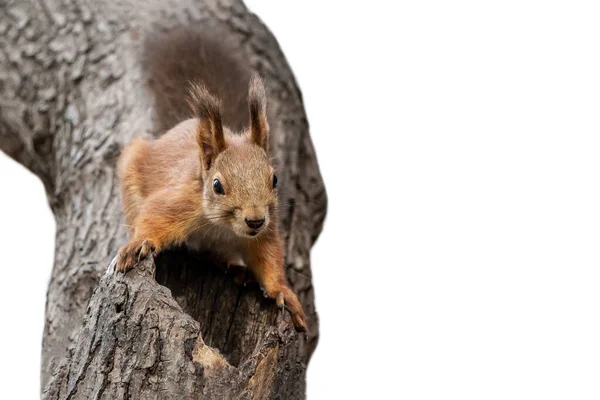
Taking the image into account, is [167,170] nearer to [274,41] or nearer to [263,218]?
[263,218]

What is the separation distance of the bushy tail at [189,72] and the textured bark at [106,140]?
0.06m

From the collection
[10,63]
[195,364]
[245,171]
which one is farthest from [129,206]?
[10,63]

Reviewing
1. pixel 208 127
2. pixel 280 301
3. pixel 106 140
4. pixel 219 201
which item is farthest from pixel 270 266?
pixel 106 140

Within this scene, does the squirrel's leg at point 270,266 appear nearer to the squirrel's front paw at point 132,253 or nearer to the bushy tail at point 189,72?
the squirrel's front paw at point 132,253

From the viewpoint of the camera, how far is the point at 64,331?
432 cm

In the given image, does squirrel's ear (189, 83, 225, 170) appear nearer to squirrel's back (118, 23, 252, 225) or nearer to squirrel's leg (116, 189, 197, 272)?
squirrel's leg (116, 189, 197, 272)

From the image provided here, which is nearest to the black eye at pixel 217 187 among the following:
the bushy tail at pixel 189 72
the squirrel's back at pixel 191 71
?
the squirrel's back at pixel 191 71

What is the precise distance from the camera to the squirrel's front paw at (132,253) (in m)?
3.10

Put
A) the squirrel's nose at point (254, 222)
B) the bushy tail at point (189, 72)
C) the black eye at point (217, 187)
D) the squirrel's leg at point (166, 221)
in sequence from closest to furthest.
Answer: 1. the squirrel's nose at point (254, 222)
2. the black eye at point (217, 187)
3. the squirrel's leg at point (166, 221)
4. the bushy tail at point (189, 72)

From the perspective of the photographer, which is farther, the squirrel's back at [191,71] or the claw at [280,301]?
the squirrel's back at [191,71]

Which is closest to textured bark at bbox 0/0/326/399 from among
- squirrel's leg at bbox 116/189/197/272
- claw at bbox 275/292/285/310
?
claw at bbox 275/292/285/310

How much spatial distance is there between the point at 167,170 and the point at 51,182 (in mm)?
1377

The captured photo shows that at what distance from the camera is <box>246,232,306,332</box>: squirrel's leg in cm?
342

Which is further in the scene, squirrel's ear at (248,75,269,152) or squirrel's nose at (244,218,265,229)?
squirrel's ear at (248,75,269,152)
